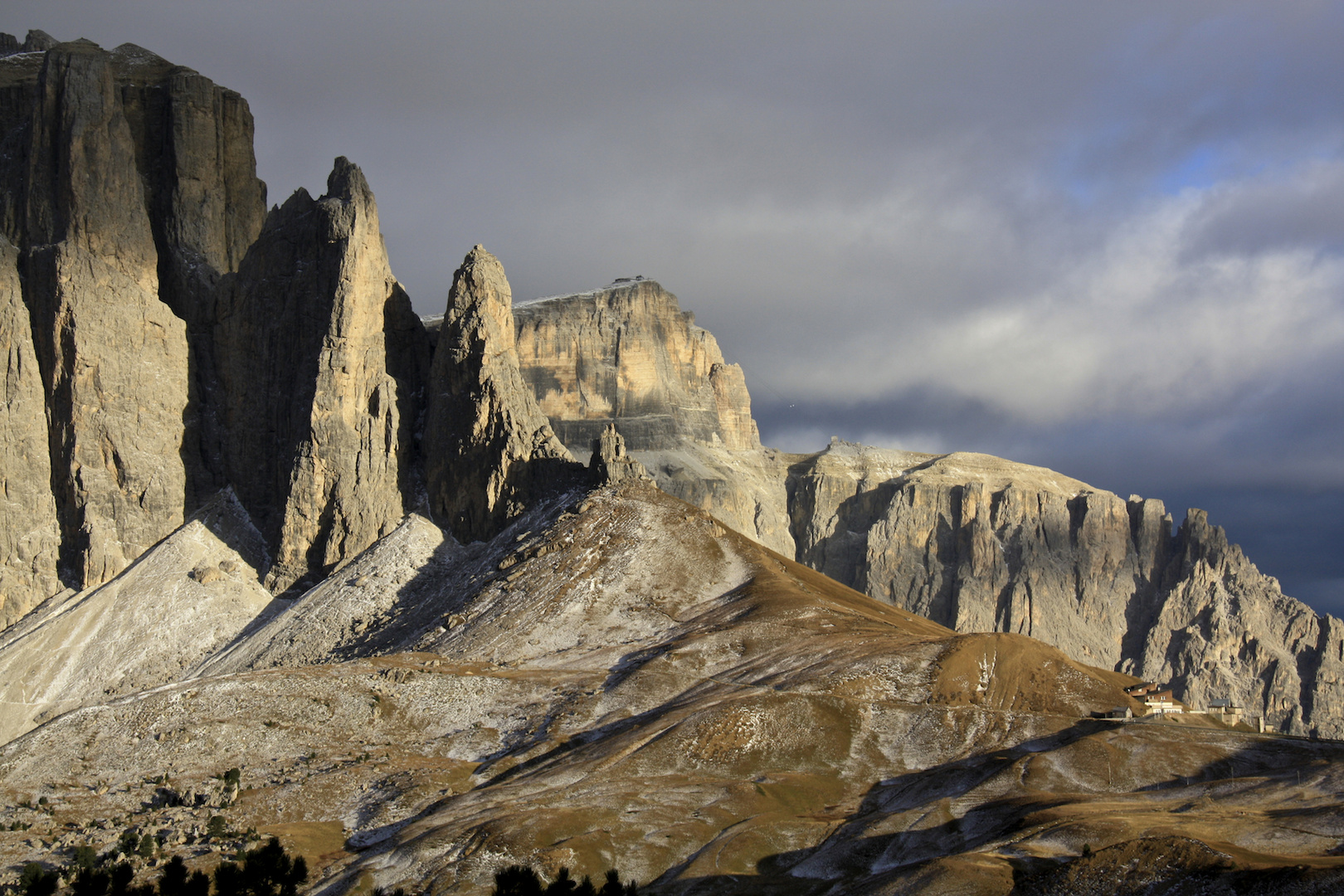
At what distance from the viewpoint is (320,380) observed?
131750mm

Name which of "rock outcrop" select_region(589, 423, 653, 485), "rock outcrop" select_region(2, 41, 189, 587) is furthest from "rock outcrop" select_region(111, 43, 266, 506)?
"rock outcrop" select_region(589, 423, 653, 485)

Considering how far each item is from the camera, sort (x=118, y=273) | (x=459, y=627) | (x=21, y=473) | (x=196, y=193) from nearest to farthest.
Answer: (x=459, y=627), (x=21, y=473), (x=118, y=273), (x=196, y=193)

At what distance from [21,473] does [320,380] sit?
31.5 m

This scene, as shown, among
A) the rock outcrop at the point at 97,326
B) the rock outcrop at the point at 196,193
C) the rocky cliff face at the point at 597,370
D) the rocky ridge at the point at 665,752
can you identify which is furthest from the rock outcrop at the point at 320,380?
the rocky cliff face at the point at 597,370

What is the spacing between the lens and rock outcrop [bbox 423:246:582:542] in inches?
5037

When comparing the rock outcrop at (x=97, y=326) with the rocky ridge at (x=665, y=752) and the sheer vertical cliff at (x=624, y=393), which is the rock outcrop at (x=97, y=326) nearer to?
the rocky ridge at (x=665, y=752)

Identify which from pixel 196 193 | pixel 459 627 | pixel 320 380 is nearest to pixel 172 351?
pixel 320 380

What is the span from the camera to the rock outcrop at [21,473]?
12850cm

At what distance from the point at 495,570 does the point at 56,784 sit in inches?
1754

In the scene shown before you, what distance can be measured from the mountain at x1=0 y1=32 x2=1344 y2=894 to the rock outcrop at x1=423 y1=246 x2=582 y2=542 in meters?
0.41

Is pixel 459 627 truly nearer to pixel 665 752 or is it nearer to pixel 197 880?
pixel 665 752

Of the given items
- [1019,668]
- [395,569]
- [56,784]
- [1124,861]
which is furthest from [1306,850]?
[395,569]

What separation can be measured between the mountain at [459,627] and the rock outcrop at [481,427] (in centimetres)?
41

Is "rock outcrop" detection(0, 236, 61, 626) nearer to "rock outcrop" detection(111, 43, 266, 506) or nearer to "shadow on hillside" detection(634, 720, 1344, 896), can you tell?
"rock outcrop" detection(111, 43, 266, 506)
